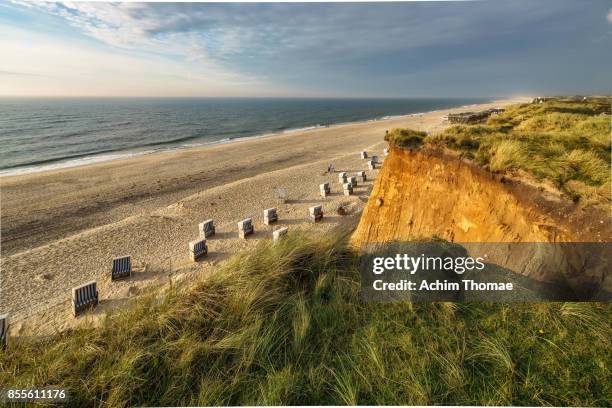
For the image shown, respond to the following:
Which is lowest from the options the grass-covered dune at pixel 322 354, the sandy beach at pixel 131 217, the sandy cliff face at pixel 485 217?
the sandy beach at pixel 131 217

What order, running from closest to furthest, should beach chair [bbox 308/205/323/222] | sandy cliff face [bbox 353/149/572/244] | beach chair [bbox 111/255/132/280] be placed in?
sandy cliff face [bbox 353/149/572/244], beach chair [bbox 111/255/132/280], beach chair [bbox 308/205/323/222]

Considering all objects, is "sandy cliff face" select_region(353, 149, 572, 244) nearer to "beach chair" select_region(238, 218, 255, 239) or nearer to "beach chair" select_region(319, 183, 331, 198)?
"beach chair" select_region(238, 218, 255, 239)

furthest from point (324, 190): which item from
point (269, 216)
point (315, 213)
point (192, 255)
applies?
point (192, 255)

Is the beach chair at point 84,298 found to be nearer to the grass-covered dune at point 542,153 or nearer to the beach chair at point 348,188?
the grass-covered dune at point 542,153

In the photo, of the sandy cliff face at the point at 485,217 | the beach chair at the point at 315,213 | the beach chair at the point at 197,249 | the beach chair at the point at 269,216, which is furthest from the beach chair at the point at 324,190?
the sandy cliff face at the point at 485,217

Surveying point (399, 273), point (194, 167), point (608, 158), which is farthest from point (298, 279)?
point (194, 167)

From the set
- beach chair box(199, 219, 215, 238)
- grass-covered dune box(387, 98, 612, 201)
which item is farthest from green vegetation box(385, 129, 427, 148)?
beach chair box(199, 219, 215, 238)

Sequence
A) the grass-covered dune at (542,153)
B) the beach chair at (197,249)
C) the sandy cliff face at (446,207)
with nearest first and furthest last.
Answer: the grass-covered dune at (542,153) → the sandy cliff face at (446,207) → the beach chair at (197,249)
